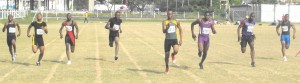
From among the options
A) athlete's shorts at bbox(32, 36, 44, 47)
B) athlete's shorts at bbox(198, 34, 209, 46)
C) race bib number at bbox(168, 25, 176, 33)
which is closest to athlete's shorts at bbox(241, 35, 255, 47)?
athlete's shorts at bbox(198, 34, 209, 46)

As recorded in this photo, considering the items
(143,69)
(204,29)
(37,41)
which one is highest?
(204,29)

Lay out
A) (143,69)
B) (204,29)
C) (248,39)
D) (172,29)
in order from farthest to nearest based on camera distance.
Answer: (248,39)
(143,69)
(204,29)
(172,29)

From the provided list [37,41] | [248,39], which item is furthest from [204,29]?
[37,41]

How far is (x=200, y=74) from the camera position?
1441 cm

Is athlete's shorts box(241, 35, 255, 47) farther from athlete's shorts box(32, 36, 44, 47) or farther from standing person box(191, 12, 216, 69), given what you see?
athlete's shorts box(32, 36, 44, 47)

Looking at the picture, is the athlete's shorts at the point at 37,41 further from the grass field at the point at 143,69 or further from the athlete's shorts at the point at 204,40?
the athlete's shorts at the point at 204,40

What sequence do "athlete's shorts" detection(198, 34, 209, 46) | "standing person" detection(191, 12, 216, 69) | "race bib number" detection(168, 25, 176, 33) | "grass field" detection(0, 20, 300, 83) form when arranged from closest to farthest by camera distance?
"grass field" detection(0, 20, 300, 83) < "race bib number" detection(168, 25, 176, 33) < "standing person" detection(191, 12, 216, 69) < "athlete's shorts" detection(198, 34, 209, 46)

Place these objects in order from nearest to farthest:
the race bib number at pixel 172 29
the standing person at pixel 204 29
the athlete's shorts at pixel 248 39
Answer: the race bib number at pixel 172 29 < the standing person at pixel 204 29 < the athlete's shorts at pixel 248 39

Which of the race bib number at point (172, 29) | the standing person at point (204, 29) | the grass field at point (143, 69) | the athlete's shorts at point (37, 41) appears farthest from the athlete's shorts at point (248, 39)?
the athlete's shorts at point (37, 41)

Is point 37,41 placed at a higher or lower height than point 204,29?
lower

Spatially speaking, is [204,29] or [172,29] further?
[204,29]

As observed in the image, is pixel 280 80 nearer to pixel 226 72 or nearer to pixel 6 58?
pixel 226 72

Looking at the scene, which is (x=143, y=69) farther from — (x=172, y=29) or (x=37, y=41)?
(x=37, y=41)

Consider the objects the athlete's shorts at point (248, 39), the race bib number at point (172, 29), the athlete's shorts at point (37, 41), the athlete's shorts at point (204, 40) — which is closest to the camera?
the race bib number at point (172, 29)
